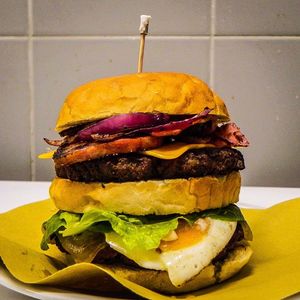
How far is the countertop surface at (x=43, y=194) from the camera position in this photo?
4.16ft

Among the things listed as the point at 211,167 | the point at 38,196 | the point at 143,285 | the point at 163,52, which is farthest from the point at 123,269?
the point at 163,52

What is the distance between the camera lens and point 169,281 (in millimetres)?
723

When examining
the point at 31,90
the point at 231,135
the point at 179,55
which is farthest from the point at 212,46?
the point at 231,135

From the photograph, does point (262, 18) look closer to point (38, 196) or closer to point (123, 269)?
point (38, 196)

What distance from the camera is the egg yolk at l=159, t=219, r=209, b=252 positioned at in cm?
73

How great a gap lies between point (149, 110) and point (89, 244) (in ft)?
0.64

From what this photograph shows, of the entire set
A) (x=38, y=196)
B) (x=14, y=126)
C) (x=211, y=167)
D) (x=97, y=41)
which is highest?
(x=97, y=41)

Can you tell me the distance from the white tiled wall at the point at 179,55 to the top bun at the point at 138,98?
0.76m

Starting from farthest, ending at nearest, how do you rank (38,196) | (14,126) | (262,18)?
(14,126) → (262,18) → (38,196)

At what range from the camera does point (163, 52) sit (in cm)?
156

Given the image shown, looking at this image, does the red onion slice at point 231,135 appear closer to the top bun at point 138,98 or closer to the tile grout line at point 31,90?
the top bun at point 138,98

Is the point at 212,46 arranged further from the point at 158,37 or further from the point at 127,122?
the point at 127,122

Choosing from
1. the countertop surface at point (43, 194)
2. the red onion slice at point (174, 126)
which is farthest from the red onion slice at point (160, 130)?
the countertop surface at point (43, 194)

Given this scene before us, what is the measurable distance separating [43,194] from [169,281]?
70 centimetres
